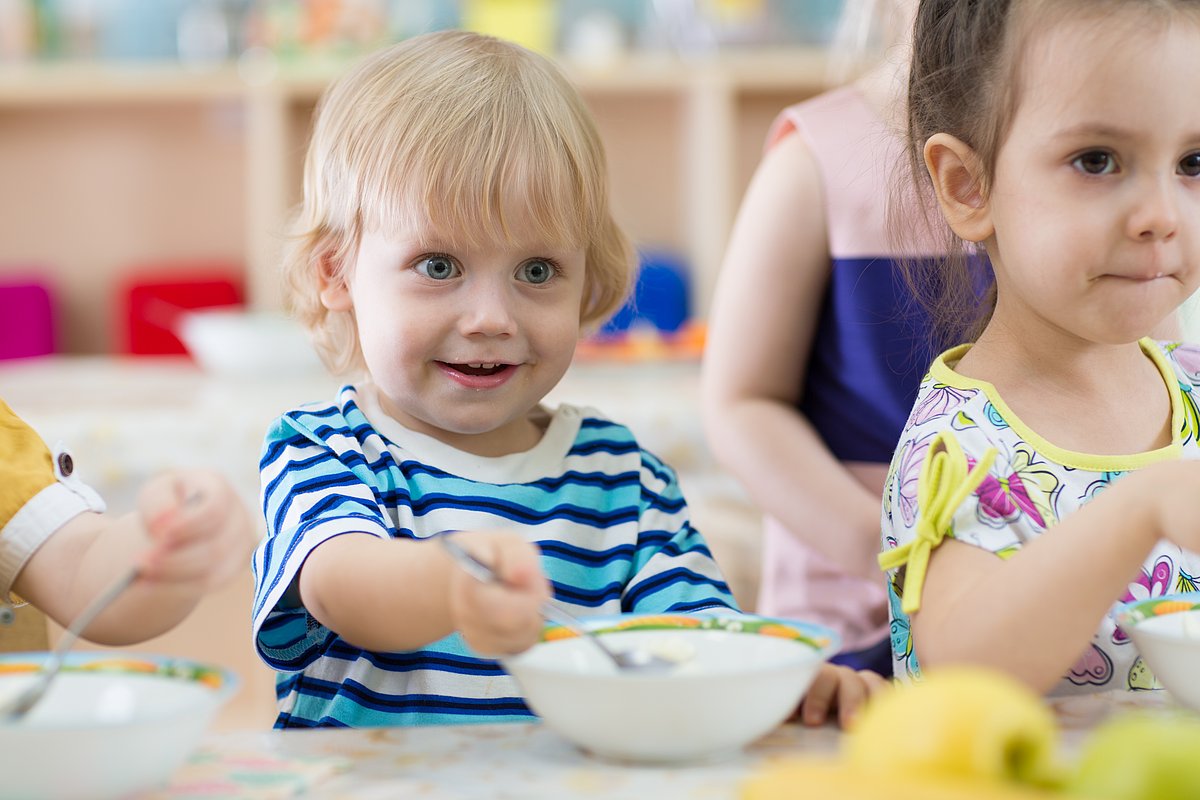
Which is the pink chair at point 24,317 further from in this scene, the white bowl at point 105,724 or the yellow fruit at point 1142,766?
the yellow fruit at point 1142,766

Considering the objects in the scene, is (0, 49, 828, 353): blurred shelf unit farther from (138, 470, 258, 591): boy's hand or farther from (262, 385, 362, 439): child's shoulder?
(138, 470, 258, 591): boy's hand

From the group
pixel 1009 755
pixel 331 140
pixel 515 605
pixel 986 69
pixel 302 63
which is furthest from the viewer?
pixel 302 63

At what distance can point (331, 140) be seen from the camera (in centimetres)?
104

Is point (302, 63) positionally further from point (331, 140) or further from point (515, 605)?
point (515, 605)

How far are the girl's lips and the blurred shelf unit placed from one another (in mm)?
2111

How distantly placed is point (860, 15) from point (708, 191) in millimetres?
1631

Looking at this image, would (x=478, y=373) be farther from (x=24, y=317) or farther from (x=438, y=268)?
(x=24, y=317)

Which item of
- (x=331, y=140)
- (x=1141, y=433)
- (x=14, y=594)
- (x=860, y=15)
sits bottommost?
(x=14, y=594)

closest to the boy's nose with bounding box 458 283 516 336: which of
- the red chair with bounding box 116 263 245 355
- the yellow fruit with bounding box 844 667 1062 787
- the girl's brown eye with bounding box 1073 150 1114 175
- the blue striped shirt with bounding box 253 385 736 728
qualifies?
the blue striped shirt with bounding box 253 385 736 728

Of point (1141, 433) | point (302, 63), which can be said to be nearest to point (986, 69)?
point (1141, 433)

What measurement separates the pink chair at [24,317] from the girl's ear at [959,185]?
2.69 m

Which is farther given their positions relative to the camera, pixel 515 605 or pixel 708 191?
pixel 708 191

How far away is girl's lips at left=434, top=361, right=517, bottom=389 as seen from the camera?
98cm

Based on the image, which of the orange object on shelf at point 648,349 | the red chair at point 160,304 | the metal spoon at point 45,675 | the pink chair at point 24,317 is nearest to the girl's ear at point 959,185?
the metal spoon at point 45,675
